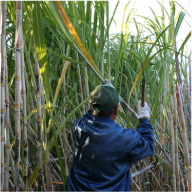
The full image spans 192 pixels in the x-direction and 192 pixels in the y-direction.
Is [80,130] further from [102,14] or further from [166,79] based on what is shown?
[166,79]

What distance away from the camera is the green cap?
3.20ft

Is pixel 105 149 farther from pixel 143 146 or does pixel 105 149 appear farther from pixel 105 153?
pixel 143 146

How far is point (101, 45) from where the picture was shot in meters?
1.17

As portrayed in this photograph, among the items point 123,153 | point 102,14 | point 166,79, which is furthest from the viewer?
point 166,79

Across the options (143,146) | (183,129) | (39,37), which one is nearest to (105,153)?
(143,146)

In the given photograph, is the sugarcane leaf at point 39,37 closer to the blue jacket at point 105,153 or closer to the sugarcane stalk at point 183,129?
the blue jacket at point 105,153

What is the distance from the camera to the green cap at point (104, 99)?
976 millimetres

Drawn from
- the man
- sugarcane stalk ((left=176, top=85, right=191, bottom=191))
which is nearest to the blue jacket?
the man

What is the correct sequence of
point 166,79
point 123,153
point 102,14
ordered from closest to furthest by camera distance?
point 123,153 < point 102,14 < point 166,79

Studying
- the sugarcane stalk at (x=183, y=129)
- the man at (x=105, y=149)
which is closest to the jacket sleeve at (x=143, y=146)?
the man at (x=105, y=149)

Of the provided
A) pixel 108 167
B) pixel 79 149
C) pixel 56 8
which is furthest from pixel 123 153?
pixel 56 8

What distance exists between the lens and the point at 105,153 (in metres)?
0.93

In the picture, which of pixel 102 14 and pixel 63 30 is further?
pixel 102 14

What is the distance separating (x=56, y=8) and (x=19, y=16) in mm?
156
